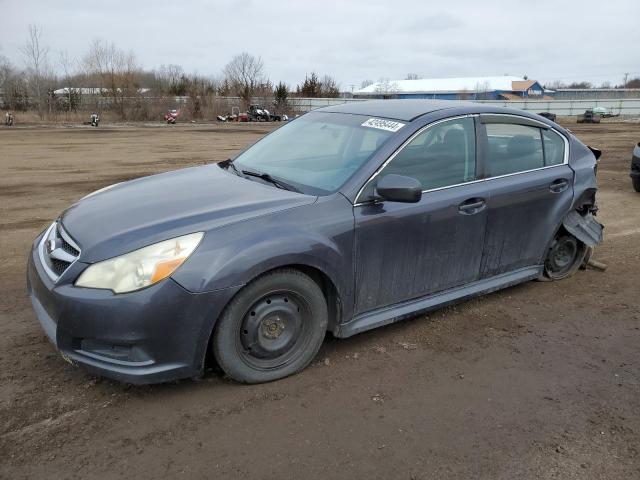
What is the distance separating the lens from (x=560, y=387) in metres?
3.30

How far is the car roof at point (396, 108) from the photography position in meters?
3.95

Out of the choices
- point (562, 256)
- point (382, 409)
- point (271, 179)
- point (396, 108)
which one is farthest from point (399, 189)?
point (562, 256)

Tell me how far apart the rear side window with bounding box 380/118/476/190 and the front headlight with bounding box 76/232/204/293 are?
1.47 m

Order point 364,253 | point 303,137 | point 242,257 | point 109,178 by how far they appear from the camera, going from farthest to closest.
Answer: point 109,178
point 303,137
point 364,253
point 242,257

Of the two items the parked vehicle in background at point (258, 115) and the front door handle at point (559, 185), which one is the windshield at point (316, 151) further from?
the parked vehicle in background at point (258, 115)

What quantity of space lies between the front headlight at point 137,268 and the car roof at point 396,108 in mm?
1930

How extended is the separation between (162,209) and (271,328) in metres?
Answer: 0.99

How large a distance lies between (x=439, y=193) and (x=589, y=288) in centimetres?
221

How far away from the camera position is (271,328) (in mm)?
3193

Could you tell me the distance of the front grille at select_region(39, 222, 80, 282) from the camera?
9.89 feet

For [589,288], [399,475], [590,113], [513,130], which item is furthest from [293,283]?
[590,113]

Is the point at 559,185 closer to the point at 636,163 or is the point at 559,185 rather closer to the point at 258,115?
the point at 636,163

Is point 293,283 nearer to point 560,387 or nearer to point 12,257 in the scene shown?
point 560,387

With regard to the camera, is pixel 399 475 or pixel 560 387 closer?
pixel 399 475
